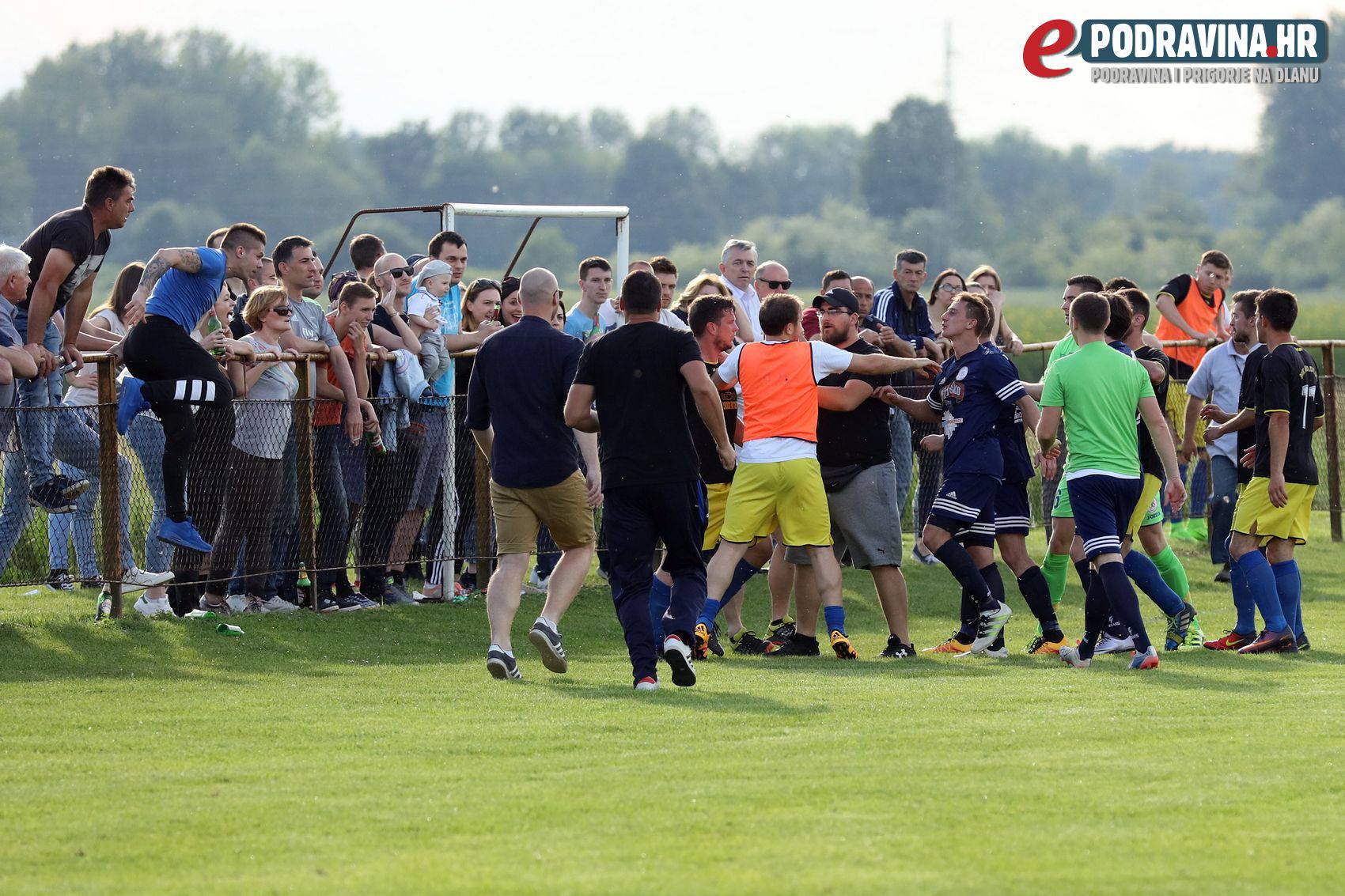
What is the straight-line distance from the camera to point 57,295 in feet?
33.4

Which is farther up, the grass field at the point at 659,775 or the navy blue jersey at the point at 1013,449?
the navy blue jersey at the point at 1013,449

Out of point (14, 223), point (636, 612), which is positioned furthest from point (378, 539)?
point (14, 223)

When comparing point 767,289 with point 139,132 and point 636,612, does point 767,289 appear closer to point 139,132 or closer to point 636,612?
point 636,612

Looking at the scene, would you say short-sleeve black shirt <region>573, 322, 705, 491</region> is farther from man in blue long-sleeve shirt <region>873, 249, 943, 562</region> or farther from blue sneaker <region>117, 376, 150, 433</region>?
man in blue long-sleeve shirt <region>873, 249, 943, 562</region>

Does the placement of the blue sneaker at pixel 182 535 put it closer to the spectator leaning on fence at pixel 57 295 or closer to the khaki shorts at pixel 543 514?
the spectator leaning on fence at pixel 57 295

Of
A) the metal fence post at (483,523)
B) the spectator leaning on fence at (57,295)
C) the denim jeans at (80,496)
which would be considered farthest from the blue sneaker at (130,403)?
the metal fence post at (483,523)

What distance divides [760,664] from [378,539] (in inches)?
134

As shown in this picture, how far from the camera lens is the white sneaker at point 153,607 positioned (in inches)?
421

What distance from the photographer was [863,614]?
1258 cm

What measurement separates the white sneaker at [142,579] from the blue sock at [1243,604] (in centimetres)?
624

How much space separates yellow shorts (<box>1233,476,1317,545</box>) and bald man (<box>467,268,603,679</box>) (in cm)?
394

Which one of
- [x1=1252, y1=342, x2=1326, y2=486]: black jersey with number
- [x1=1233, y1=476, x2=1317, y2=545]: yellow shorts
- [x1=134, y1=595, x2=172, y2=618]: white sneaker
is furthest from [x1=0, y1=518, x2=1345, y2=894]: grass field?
[x1=1252, y1=342, x2=1326, y2=486]: black jersey with number

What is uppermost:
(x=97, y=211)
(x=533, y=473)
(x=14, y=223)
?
(x=14, y=223)

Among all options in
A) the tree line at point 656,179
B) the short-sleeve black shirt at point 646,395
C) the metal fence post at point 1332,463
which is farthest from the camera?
the tree line at point 656,179
